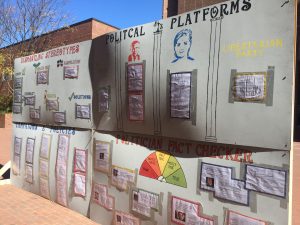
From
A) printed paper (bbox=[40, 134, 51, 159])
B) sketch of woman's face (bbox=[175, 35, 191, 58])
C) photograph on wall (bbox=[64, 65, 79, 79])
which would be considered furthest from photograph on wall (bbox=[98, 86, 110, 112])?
printed paper (bbox=[40, 134, 51, 159])

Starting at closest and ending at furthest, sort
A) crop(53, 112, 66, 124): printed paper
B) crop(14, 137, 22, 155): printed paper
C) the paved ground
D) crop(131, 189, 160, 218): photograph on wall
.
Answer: crop(131, 189, 160, 218): photograph on wall
the paved ground
crop(53, 112, 66, 124): printed paper
crop(14, 137, 22, 155): printed paper

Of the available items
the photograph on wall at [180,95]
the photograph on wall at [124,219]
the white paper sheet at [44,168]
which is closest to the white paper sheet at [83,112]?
the white paper sheet at [44,168]

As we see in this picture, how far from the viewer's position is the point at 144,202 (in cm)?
447

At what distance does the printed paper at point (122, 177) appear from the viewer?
4.70 metres

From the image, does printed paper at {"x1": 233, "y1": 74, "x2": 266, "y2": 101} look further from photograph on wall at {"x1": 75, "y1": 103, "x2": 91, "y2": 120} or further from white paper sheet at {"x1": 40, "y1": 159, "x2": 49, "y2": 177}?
white paper sheet at {"x1": 40, "y1": 159, "x2": 49, "y2": 177}

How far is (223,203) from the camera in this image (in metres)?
3.64

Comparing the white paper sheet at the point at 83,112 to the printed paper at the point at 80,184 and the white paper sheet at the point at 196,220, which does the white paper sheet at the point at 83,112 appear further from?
the white paper sheet at the point at 196,220

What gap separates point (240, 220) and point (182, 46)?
1788mm

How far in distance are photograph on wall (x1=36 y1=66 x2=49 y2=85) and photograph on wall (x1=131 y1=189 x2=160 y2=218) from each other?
267 cm

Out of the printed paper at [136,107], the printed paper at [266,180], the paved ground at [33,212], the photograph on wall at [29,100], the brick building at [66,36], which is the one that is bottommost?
the paved ground at [33,212]

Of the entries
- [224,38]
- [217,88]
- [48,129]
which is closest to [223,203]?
[217,88]

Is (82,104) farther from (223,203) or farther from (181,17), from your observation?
(223,203)

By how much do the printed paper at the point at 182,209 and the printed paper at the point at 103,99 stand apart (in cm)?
157

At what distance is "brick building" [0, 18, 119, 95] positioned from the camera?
2391 centimetres
